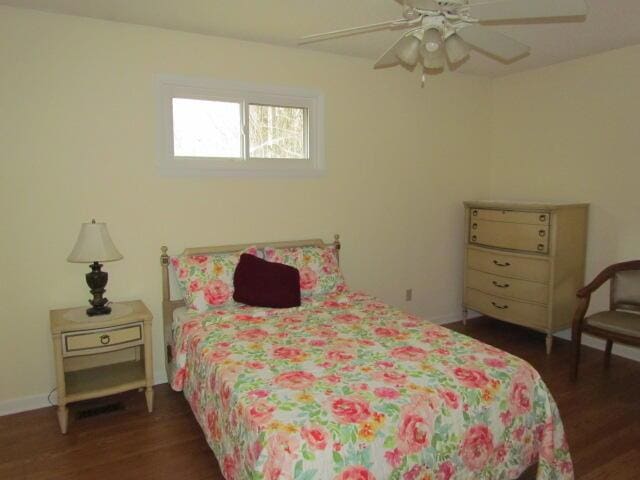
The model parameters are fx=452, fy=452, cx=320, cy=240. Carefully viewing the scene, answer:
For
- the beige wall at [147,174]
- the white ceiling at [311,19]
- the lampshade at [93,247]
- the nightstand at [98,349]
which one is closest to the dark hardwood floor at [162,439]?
the nightstand at [98,349]

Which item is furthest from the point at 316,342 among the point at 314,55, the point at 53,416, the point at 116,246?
the point at 314,55

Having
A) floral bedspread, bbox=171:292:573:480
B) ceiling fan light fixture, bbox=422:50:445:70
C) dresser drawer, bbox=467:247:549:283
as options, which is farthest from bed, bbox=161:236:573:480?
dresser drawer, bbox=467:247:549:283

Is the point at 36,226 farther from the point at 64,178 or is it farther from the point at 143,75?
the point at 143,75

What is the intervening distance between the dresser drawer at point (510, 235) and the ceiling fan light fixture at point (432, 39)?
2.21 m

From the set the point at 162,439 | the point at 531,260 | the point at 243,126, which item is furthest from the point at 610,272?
the point at 162,439

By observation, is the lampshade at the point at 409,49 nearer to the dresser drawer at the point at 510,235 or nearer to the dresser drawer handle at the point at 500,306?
the dresser drawer at the point at 510,235

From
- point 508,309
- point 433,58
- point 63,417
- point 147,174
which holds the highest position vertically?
point 433,58

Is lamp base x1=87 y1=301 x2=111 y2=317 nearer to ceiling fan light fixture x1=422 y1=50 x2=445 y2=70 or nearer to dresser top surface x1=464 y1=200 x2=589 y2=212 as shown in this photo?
ceiling fan light fixture x1=422 y1=50 x2=445 y2=70

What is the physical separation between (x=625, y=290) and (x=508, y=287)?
0.85m

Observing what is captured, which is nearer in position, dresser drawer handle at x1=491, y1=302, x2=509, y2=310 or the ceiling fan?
the ceiling fan

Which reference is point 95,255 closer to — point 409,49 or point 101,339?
point 101,339

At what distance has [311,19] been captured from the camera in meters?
2.77

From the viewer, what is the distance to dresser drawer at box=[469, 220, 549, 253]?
11.9ft

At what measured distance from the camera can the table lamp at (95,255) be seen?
2.58 metres
